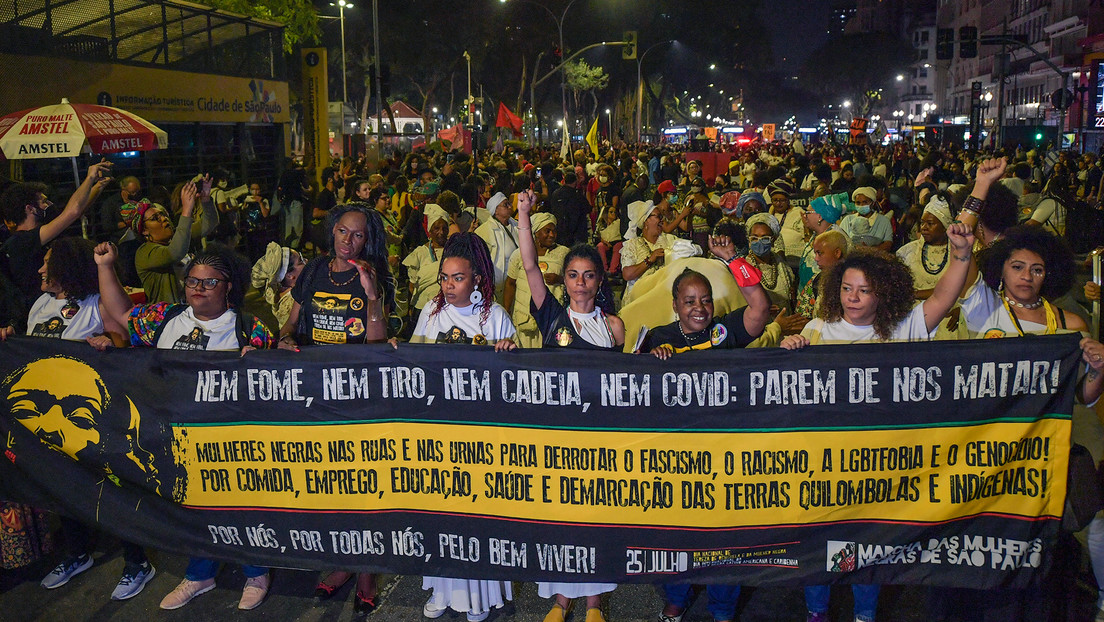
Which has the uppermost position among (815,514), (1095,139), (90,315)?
(1095,139)

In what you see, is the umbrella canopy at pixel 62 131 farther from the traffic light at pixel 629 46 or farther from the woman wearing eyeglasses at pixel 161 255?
the traffic light at pixel 629 46

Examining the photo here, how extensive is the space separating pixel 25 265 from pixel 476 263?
114 inches

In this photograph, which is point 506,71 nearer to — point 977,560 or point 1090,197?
point 1090,197

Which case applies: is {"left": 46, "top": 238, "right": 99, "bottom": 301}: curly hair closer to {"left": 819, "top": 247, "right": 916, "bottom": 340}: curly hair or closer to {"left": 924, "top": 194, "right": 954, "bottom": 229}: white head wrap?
{"left": 819, "top": 247, "right": 916, "bottom": 340}: curly hair

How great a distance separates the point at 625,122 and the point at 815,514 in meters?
75.3

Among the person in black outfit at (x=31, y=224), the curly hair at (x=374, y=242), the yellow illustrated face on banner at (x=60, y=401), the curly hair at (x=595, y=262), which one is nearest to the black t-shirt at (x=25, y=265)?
the person in black outfit at (x=31, y=224)

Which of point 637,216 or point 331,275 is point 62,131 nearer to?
point 331,275

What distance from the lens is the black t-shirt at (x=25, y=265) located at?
19.5 feet

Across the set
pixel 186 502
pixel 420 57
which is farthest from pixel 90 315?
pixel 420 57

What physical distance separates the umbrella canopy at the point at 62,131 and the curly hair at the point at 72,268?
299cm

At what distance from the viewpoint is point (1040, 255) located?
471cm

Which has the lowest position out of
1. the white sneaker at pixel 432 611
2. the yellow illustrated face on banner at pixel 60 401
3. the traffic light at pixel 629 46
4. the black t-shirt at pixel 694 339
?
the white sneaker at pixel 432 611

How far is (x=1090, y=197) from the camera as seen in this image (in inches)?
701

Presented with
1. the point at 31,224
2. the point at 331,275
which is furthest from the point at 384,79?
the point at 331,275
